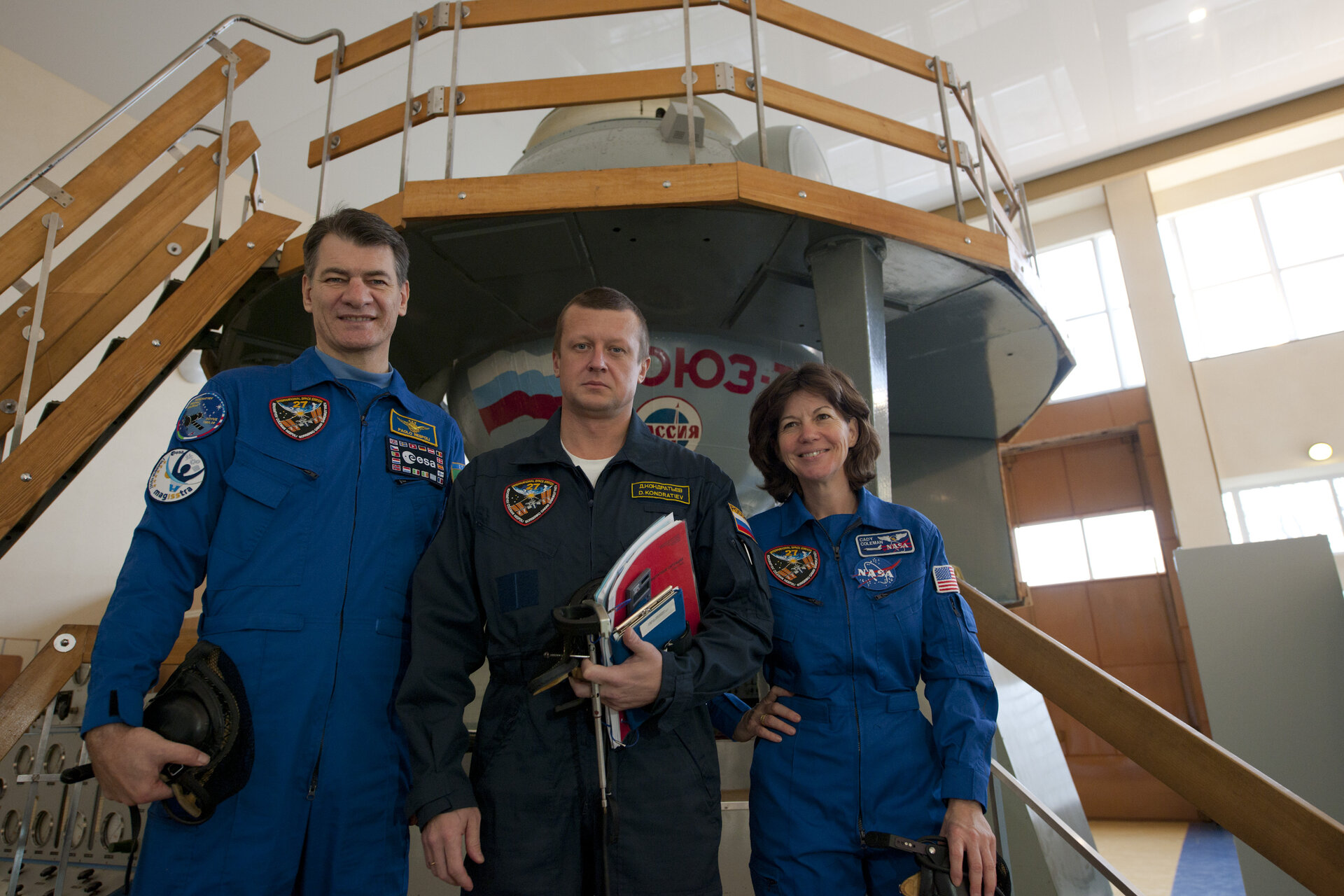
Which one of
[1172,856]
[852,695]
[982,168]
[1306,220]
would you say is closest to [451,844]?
[852,695]

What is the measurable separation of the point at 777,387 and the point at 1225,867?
651cm

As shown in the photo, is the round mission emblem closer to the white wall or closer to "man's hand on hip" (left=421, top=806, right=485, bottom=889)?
"man's hand on hip" (left=421, top=806, right=485, bottom=889)

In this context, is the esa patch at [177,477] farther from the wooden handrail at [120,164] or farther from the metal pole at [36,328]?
the wooden handrail at [120,164]

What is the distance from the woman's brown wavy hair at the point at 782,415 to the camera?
2188 millimetres

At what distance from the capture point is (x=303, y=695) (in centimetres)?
161

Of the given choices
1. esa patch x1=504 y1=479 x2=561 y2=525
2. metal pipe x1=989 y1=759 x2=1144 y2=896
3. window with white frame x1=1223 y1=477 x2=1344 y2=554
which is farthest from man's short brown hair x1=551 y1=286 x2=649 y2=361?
window with white frame x1=1223 y1=477 x2=1344 y2=554

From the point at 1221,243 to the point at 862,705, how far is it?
1217cm

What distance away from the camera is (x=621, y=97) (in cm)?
334

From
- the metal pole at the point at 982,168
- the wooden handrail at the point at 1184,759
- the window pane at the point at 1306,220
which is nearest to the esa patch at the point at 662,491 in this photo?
the wooden handrail at the point at 1184,759

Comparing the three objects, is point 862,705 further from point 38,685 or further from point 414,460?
point 38,685

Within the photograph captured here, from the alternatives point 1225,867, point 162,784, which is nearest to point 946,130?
point 162,784

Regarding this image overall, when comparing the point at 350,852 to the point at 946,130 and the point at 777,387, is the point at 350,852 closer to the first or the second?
the point at 777,387

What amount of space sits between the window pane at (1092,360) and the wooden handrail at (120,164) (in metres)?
9.99

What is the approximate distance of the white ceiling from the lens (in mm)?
7684
